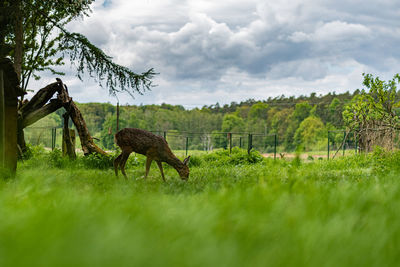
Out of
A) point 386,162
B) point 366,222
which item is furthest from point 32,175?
point 386,162

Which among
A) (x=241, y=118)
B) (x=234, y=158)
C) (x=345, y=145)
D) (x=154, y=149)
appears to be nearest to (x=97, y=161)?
(x=154, y=149)

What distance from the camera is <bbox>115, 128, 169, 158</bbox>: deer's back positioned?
10.1 m

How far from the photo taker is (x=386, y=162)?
961cm

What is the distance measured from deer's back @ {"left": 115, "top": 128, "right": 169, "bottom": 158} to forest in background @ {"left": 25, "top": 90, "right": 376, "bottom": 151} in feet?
230

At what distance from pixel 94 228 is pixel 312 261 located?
2.88 ft

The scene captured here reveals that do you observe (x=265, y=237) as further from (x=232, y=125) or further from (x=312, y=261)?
(x=232, y=125)

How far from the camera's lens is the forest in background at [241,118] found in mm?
83875

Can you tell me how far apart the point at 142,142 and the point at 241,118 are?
318ft

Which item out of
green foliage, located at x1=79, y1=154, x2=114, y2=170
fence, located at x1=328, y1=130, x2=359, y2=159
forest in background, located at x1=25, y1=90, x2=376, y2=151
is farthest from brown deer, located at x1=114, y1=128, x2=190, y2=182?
forest in background, located at x1=25, y1=90, x2=376, y2=151

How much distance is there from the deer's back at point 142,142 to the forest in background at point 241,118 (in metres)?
70.0

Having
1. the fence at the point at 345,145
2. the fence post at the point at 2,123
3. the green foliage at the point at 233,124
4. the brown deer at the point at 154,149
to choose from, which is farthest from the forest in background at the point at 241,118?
the fence post at the point at 2,123

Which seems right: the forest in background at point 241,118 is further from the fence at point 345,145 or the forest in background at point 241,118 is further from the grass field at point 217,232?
the grass field at point 217,232

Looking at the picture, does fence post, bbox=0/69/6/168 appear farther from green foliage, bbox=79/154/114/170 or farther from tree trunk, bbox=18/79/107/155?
tree trunk, bbox=18/79/107/155

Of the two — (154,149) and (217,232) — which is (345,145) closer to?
(154,149)
